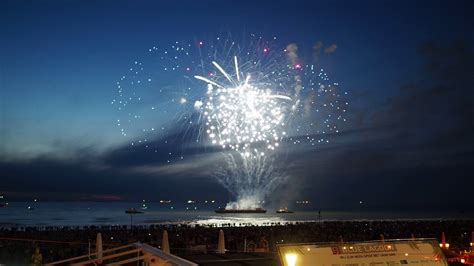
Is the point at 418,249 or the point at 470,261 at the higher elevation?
the point at 418,249

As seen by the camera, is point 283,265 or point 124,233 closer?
point 283,265

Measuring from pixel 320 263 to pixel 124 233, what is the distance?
4041 centimetres

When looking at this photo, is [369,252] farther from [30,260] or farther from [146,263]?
[30,260]

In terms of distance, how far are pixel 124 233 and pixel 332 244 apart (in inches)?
1586

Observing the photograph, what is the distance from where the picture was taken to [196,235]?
43250 mm

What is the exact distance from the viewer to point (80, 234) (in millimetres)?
43500

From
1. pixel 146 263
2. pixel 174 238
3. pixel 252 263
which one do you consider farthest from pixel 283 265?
pixel 174 238

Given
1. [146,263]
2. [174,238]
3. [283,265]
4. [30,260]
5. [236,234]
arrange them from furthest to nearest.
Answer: [236,234]
[174,238]
[30,260]
[146,263]
[283,265]

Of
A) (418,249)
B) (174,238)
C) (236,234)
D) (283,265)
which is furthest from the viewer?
(236,234)

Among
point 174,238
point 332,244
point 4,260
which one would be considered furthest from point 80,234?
point 332,244

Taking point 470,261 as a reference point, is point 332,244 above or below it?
above

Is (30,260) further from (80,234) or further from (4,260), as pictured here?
(80,234)

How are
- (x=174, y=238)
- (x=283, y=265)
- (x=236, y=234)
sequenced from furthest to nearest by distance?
(x=236, y=234) < (x=174, y=238) < (x=283, y=265)

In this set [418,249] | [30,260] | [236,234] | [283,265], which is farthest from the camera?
[236,234]
